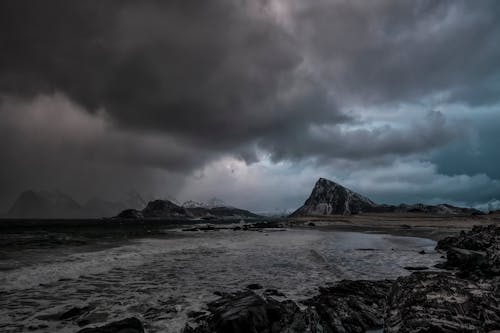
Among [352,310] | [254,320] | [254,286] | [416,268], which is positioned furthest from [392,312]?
[416,268]

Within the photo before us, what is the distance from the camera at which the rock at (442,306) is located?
30.0 ft

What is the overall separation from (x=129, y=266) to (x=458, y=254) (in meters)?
27.4

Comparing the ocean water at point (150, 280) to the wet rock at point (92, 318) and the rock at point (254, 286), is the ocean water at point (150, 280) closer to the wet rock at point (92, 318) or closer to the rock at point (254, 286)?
the wet rock at point (92, 318)

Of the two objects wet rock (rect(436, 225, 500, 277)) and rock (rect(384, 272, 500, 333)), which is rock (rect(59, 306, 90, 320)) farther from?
wet rock (rect(436, 225, 500, 277))

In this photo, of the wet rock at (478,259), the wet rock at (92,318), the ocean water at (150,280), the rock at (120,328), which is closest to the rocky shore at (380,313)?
the rock at (120,328)

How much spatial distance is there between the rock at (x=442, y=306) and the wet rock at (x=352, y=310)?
1.23m

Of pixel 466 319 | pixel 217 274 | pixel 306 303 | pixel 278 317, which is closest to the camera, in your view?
pixel 466 319

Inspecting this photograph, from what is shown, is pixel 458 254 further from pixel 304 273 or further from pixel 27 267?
pixel 27 267

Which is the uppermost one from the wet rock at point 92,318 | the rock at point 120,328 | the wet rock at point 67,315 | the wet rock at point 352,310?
the rock at point 120,328

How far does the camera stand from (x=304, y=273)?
24.0m

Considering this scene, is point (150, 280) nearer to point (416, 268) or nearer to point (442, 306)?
point (442, 306)

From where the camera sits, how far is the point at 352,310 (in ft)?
42.5

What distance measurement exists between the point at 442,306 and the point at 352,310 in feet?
12.9

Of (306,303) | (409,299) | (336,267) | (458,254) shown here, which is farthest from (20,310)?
(458,254)
